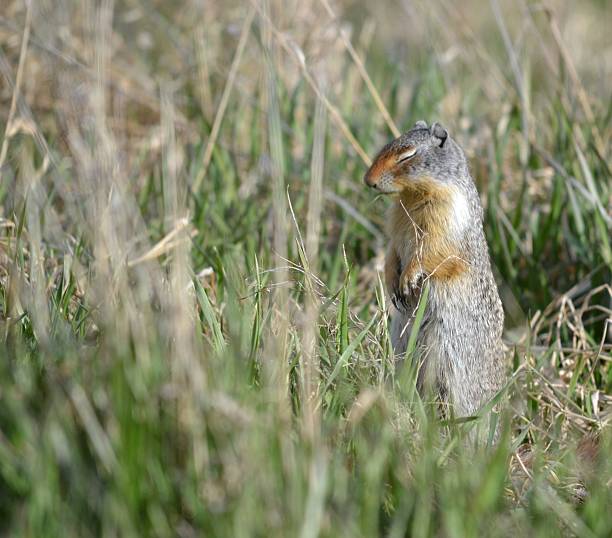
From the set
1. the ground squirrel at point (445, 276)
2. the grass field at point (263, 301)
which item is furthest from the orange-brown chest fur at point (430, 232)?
the grass field at point (263, 301)

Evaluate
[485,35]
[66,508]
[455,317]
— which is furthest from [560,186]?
[485,35]

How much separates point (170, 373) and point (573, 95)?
2.93 m

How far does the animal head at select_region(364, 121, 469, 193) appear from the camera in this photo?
3.10m

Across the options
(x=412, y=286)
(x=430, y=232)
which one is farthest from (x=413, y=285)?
(x=430, y=232)

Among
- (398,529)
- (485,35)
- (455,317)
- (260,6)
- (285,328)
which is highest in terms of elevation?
(260,6)

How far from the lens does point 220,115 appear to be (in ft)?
13.3

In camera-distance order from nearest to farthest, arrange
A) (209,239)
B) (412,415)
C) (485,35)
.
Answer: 1. (412,415)
2. (209,239)
3. (485,35)

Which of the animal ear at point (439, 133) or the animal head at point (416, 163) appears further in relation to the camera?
the animal ear at point (439, 133)

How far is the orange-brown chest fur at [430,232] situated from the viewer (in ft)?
10.2

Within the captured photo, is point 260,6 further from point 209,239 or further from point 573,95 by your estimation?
point 573,95

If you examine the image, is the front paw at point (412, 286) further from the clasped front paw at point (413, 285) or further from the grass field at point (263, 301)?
the grass field at point (263, 301)

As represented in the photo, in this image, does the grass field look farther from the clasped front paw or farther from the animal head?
the animal head

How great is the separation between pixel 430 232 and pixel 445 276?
0.48ft

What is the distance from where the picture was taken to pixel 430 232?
3.12 metres
